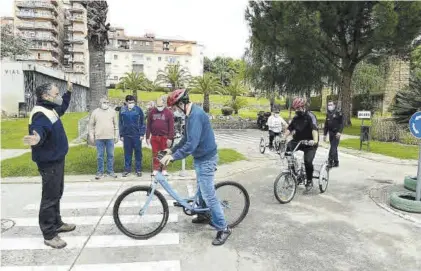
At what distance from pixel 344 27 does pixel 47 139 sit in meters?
25.1

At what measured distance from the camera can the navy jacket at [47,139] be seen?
4.60 meters

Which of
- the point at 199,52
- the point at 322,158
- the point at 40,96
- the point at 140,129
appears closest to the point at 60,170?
the point at 40,96

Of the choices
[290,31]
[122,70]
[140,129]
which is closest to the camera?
[140,129]

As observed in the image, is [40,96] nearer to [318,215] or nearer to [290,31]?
[318,215]

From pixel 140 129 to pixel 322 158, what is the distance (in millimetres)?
7212

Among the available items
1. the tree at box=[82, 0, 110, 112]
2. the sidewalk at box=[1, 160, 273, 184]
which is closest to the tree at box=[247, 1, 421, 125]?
the tree at box=[82, 0, 110, 112]

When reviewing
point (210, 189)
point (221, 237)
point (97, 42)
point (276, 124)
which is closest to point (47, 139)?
point (210, 189)

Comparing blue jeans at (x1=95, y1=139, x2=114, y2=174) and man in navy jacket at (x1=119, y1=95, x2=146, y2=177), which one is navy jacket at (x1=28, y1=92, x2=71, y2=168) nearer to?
blue jeans at (x1=95, y1=139, x2=114, y2=174)

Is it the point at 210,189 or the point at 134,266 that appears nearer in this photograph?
the point at 134,266

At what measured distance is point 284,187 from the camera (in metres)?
6.93

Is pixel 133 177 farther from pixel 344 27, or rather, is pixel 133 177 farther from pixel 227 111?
pixel 227 111

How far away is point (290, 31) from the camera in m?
23.4

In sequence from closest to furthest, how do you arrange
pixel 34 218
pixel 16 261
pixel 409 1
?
pixel 16 261 → pixel 34 218 → pixel 409 1

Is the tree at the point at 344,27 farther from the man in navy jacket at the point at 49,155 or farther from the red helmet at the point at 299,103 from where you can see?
the man in navy jacket at the point at 49,155
